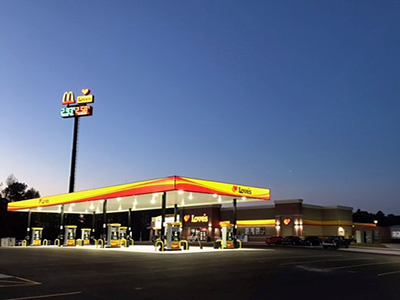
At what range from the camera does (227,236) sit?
3684 cm

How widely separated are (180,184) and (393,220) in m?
139

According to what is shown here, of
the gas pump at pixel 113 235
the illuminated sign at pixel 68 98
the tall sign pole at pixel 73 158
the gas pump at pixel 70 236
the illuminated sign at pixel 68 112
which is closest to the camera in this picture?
the gas pump at pixel 113 235

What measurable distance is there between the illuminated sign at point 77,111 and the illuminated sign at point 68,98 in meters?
1.01

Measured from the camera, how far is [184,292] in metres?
10.5

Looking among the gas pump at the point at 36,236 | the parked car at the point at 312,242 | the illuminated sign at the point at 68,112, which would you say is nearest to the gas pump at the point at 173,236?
the gas pump at the point at 36,236

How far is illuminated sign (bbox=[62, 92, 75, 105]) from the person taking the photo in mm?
66031

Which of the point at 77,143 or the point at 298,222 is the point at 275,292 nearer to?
the point at 298,222

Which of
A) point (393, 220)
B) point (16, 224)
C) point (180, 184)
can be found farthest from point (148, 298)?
point (393, 220)

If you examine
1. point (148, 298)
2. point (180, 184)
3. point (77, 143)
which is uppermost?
point (77, 143)

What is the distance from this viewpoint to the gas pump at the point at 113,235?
39.1 metres

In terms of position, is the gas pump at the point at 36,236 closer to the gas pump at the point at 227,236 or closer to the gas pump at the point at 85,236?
the gas pump at the point at 85,236

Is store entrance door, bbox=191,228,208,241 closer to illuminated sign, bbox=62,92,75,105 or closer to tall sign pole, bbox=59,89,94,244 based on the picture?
tall sign pole, bbox=59,89,94,244

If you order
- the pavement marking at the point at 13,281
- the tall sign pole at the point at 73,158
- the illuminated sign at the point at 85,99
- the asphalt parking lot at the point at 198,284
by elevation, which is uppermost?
the illuminated sign at the point at 85,99

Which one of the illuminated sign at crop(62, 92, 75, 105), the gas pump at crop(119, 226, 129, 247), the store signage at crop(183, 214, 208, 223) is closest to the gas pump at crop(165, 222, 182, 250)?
the gas pump at crop(119, 226, 129, 247)
